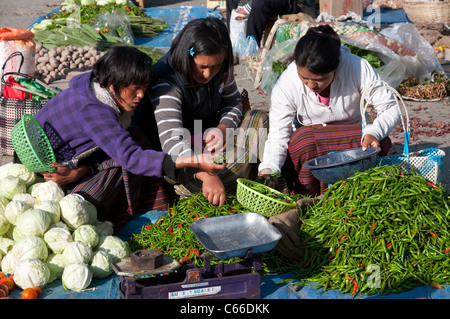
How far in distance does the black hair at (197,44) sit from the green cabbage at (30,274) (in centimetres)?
147

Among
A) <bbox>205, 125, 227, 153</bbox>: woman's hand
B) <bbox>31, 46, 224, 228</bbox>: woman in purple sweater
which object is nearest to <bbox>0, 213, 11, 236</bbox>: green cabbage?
<bbox>31, 46, 224, 228</bbox>: woman in purple sweater

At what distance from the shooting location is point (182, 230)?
3.26 meters

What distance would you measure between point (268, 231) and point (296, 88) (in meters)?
1.30

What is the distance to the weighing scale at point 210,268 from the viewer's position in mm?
2559

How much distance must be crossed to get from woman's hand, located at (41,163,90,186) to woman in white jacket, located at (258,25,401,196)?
3.75ft

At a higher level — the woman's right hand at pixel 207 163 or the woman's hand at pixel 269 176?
the woman's right hand at pixel 207 163

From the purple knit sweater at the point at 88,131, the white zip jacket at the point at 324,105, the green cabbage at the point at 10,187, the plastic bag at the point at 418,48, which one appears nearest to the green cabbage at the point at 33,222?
the green cabbage at the point at 10,187

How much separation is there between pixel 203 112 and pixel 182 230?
104 cm

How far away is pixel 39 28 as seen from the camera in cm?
890

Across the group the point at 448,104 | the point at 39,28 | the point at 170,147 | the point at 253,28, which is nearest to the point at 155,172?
the point at 170,147

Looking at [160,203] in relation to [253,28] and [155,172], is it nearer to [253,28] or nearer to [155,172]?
[155,172]

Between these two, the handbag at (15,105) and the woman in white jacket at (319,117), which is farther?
the handbag at (15,105)

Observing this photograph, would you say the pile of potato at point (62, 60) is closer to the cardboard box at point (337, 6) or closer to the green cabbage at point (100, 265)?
the cardboard box at point (337, 6)

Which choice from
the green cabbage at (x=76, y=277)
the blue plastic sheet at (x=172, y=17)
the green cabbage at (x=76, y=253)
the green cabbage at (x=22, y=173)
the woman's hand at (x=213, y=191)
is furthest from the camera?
the blue plastic sheet at (x=172, y=17)
